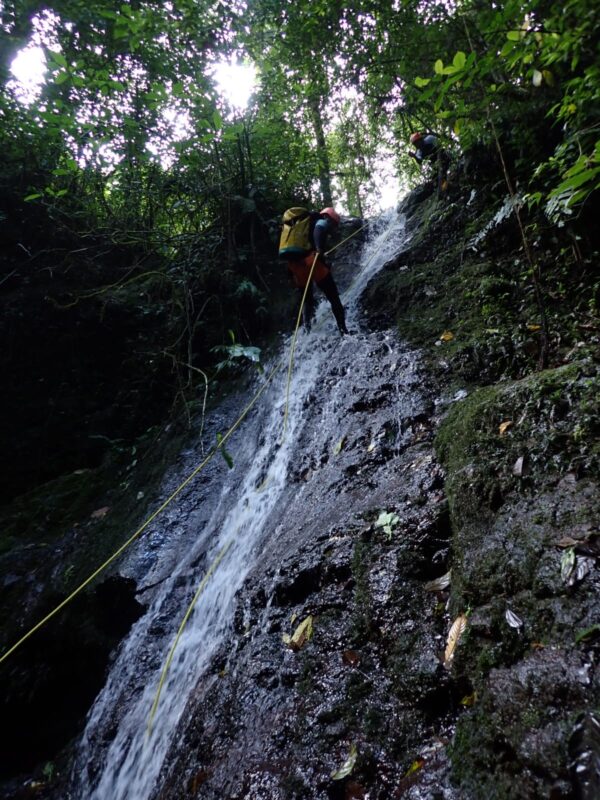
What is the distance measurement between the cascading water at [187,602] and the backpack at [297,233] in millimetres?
1233

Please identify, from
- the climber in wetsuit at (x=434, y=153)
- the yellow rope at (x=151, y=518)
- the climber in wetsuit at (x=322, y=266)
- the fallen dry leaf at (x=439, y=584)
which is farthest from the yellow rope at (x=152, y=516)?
the climber in wetsuit at (x=434, y=153)

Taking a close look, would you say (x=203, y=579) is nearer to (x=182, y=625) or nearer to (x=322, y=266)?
(x=182, y=625)

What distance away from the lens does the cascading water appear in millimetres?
2977

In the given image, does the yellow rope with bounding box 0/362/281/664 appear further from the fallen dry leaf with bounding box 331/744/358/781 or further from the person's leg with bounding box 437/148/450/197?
the person's leg with bounding box 437/148/450/197

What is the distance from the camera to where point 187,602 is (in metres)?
3.81

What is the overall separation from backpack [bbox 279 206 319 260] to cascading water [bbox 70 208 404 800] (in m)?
1.23

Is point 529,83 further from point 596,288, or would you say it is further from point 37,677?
point 37,677

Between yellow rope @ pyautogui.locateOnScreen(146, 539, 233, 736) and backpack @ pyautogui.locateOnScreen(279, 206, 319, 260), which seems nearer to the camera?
yellow rope @ pyautogui.locateOnScreen(146, 539, 233, 736)

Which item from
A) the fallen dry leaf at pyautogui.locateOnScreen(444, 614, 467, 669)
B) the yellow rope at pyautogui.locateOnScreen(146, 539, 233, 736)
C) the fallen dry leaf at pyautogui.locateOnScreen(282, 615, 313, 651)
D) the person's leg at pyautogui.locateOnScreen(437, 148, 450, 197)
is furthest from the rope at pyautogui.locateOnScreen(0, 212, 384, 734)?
the person's leg at pyautogui.locateOnScreen(437, 148, 450, 197)

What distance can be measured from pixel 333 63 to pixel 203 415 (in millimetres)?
6232

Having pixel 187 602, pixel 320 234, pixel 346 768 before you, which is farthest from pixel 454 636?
pixel 320 234

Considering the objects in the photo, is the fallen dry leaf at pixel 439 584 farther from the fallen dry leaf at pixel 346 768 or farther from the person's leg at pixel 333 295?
the person's leg at pixel 333 295

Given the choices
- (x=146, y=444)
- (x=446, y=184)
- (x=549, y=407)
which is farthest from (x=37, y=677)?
(x=446, y=184)

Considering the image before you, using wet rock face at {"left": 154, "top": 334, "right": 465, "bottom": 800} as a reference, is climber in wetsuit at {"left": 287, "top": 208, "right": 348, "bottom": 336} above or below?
above
